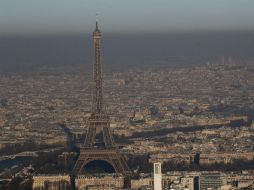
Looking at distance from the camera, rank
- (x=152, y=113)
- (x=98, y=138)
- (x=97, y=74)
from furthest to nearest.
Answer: (x=152, y=113) < (x=98, y=138) < (x=97, y=74)

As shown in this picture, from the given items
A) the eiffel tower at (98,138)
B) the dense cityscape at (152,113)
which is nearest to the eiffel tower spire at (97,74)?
the eiffel tower at (98,138)

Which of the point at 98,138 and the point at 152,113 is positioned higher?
the point at 98,138

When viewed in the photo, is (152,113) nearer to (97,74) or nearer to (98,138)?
(98,138)

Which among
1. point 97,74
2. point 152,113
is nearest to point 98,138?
point 97,74

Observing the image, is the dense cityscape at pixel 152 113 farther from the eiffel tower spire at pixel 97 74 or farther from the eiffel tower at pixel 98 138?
the eiffel tower spire at pixel 97 74

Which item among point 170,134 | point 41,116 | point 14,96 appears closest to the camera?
point 170,134

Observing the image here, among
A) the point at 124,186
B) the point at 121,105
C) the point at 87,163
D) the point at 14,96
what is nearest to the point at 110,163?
the point at 87,163

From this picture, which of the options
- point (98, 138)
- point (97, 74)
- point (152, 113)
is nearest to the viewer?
point (97, 74)

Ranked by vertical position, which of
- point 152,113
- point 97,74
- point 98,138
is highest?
point 97,74

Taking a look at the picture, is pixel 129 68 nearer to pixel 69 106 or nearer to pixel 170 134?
pixel 69 106
